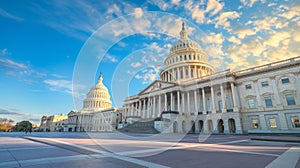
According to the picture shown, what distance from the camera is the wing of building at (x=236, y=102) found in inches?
1098

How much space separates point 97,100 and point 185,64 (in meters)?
67.7

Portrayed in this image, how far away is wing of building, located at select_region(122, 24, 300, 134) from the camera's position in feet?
91.5

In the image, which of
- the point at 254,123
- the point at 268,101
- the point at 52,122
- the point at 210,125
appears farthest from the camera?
the point at 52,122

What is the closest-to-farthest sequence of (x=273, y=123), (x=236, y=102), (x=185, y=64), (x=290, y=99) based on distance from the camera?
(x=290, y=99), (x=273, y=123), (x=236, y=102), (x=185, y=64)

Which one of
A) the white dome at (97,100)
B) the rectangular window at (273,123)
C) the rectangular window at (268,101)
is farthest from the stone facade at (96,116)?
the rectangular window at (268,101)

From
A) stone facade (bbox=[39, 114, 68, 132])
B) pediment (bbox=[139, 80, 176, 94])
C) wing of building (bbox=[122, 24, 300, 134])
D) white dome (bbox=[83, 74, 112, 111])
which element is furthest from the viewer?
stone facade (bbox=[39, 114, 68, 132])

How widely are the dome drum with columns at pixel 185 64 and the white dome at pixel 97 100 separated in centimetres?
5433

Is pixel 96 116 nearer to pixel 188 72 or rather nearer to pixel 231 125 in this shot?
pixel 188 72

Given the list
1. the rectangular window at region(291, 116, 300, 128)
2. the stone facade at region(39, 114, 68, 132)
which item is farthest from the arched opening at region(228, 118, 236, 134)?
the stone facade at region(39, 114, 68, 132)

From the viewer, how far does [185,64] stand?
54656mm

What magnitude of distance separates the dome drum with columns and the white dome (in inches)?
2139

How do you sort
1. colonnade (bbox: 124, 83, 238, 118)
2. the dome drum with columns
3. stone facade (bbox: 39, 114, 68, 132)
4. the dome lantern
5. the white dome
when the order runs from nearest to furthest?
colonnade (bbox: 124, 83, 238, 118) < the dome drum with columns < the dome lantern < the white dome < stone facade (bbox: 39, 114, 68, 132)

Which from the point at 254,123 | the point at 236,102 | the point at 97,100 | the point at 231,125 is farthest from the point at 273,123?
the point at 97,100

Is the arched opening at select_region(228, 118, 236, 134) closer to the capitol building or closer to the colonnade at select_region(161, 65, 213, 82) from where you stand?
the capitol building
